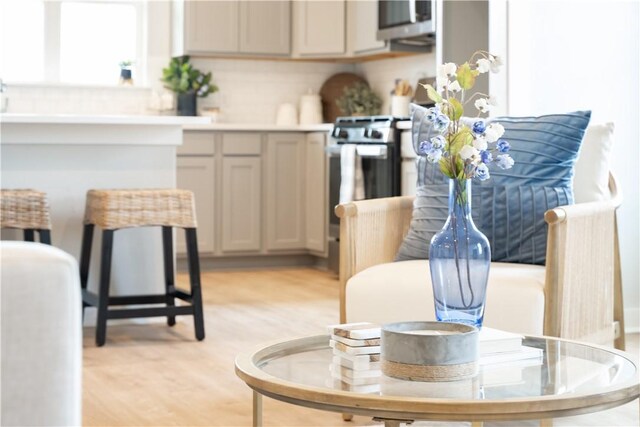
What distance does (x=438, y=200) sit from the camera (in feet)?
10.2

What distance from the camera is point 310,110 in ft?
22.9

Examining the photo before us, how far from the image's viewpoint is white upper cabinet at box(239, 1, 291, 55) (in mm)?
6723

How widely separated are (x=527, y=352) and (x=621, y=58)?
271 cm

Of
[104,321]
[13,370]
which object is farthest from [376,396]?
[104,321]

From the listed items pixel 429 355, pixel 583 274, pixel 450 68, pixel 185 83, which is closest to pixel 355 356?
pixel 429 355

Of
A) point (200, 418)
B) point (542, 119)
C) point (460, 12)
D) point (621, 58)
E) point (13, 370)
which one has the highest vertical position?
point (460, 12)

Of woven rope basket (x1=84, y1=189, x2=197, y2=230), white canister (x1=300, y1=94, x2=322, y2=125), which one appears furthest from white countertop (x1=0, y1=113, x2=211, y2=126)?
white canister (x1=300, y1=94, x2=322, y2=125)

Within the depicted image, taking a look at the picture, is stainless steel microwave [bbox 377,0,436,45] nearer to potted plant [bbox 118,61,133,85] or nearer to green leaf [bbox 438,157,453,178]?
potted plant [bbox 118,61,133,85]

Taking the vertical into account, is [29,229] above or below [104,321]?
above

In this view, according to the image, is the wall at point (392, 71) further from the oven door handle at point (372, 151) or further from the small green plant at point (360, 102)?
the oven door handle at point (372, 151)

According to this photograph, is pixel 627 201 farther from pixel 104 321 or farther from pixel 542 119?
pixel 104 321

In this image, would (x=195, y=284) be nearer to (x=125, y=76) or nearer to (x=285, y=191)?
(x=285, y=191)

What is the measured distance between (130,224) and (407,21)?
261 cm

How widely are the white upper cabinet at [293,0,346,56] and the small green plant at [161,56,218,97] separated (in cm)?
70
